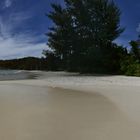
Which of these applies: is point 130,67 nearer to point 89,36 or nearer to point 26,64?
point 89,36

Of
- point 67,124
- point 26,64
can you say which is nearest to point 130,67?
point 67,124

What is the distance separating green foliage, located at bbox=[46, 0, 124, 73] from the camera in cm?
1891

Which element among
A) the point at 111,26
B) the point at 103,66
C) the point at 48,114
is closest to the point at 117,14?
the point at 111,26

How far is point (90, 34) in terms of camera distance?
1938 cm

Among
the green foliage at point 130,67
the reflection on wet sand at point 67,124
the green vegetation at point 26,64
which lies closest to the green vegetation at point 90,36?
the green foliage at point 130,67

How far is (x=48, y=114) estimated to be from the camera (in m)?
4.07

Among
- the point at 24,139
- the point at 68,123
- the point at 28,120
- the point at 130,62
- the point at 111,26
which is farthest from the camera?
the point at 111,26

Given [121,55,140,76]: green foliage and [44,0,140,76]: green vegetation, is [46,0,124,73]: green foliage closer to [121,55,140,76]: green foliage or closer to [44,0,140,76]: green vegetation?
[44,0,140,76]: green vegetation

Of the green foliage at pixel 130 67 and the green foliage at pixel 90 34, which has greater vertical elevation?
the green foliage at pixel 90 34

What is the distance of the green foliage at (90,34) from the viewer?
1891 cm

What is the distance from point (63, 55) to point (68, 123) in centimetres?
1680

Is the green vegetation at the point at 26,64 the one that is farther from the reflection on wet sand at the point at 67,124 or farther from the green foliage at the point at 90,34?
the reflection on wet sand at the point at 67,124

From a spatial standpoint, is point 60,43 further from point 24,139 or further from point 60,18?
point 24,139

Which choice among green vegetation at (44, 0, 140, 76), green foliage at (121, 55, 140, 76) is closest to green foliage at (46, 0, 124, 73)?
green vegetation at (44, 0, 140, 76)
